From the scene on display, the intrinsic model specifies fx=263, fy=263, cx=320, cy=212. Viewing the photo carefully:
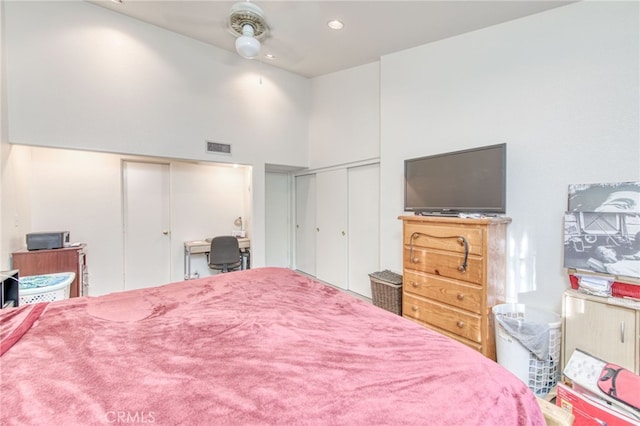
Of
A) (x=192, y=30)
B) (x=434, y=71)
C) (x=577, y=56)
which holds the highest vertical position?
(x=192, y=30)

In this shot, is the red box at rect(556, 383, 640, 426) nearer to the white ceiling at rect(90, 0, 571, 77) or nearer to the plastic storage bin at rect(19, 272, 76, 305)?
the white ceiling at rect(90, 0, 571, 77)

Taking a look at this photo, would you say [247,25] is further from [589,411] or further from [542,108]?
[589,411]

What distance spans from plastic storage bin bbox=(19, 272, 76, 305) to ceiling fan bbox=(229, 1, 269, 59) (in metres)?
2.61

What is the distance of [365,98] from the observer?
3812mm

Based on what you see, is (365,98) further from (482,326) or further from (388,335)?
(388,335)

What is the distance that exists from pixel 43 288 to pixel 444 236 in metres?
3.45

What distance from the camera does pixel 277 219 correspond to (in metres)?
5.27

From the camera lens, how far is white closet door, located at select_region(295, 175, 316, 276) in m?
4.86

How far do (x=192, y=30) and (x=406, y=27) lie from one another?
8.31 feet

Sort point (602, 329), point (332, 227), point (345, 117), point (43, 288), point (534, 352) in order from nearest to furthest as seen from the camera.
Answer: point (602, 329), point (534, 352), point (43, 288), point (345, 117), point (332, 227)

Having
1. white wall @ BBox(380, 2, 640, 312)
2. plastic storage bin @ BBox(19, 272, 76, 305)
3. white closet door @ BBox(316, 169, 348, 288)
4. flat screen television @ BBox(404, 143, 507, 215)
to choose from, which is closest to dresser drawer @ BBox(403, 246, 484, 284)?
flat screen television @ BBox(404, 143, 507, 215)

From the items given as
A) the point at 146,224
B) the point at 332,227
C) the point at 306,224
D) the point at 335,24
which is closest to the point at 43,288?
the point at 146,224

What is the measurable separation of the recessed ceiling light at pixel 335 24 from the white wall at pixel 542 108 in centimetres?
100

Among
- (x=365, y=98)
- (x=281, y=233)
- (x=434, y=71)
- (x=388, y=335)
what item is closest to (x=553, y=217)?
(x=434, y=71)
